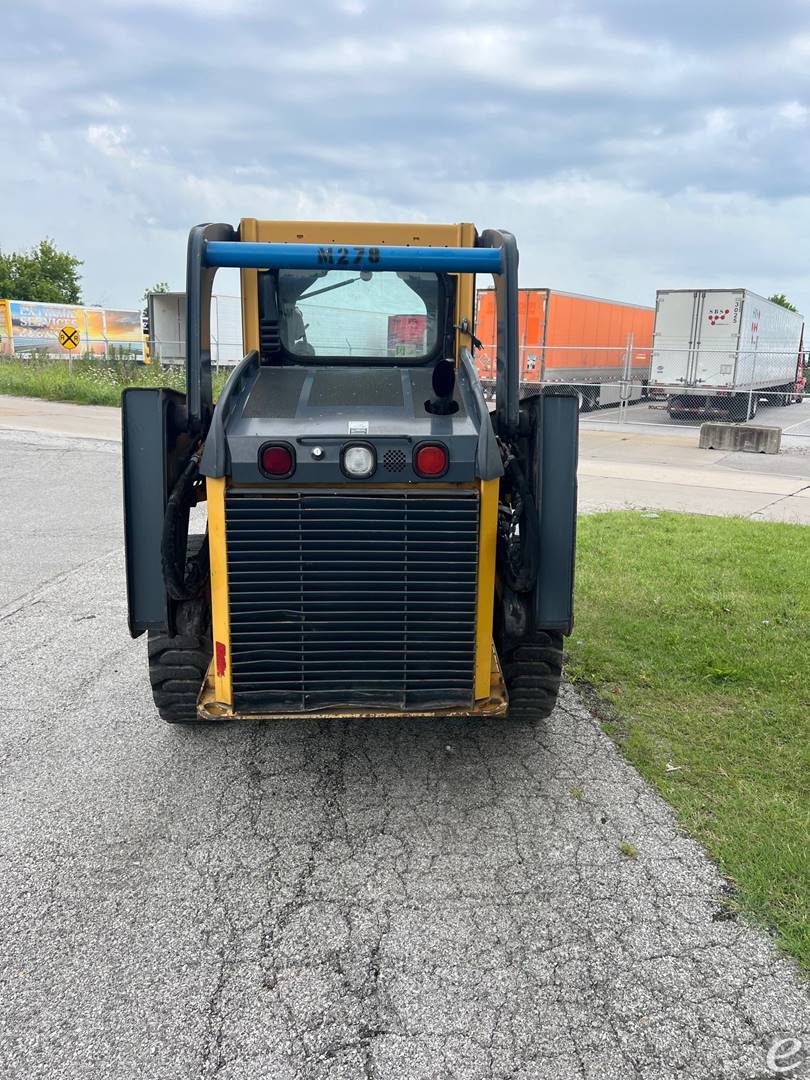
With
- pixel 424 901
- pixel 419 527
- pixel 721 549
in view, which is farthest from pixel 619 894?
pixel 721 549

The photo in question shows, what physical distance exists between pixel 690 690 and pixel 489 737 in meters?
1.28

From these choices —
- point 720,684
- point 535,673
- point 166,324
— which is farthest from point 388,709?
point 166,324

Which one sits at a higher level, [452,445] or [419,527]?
[452,445]

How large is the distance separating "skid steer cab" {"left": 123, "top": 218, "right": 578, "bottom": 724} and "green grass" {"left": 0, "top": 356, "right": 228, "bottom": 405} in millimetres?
16826

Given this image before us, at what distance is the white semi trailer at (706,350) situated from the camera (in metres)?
20.7

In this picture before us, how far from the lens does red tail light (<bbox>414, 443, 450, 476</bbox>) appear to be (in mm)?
3408

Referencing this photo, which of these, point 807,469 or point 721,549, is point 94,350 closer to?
point 807,469

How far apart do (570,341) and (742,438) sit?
6.96 meters

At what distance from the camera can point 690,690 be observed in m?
4.79

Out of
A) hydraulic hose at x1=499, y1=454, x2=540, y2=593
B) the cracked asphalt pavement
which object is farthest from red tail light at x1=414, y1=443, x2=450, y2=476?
the cracked asphalt pavement

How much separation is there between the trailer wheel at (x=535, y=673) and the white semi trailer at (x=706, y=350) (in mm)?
17649

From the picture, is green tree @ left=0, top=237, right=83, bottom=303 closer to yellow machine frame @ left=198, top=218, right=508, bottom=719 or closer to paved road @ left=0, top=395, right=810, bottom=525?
paved road @ left=0, top=395, right=810, bottom=525

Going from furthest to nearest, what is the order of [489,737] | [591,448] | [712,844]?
1. [591,448]
2. [489,737]
3. [712,844]

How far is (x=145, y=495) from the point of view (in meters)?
3.59
